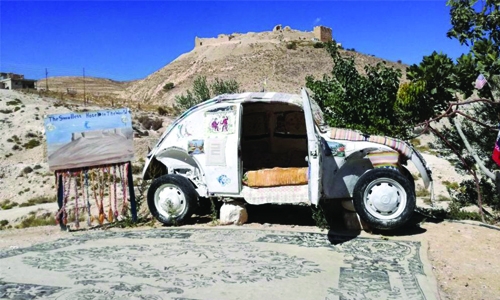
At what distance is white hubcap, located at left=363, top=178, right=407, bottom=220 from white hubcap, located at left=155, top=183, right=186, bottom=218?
3322 mm

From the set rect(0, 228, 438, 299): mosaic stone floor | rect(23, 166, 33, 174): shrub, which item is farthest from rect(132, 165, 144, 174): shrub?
rect(0, 228, 438, 299): mosaic stone floor

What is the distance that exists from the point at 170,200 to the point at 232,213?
117cm

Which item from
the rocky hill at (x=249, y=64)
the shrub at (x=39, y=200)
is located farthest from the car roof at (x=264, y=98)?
the rocky hill at (x=249, y=64)

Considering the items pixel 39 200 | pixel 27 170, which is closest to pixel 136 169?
pixel 39 200

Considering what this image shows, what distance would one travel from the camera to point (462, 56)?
9.02 meters

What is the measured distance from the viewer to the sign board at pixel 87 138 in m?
9.41

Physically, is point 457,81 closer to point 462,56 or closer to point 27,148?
point 462,56

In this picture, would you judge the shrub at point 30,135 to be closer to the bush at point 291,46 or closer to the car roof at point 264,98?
the car roof at point 264,98

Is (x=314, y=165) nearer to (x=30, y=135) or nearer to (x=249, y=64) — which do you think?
(x=30, y=135)

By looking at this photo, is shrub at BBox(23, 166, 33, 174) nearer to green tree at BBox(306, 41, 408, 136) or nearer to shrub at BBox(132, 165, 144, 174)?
shrub at BBox(132, 165, 144, 174)

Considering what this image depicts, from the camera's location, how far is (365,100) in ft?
34.1

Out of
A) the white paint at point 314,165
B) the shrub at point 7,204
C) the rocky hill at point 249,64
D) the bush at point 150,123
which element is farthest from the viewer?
the rocky hill at point 249,64

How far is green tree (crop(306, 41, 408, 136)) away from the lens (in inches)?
397

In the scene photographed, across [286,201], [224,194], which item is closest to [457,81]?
[286,201]
